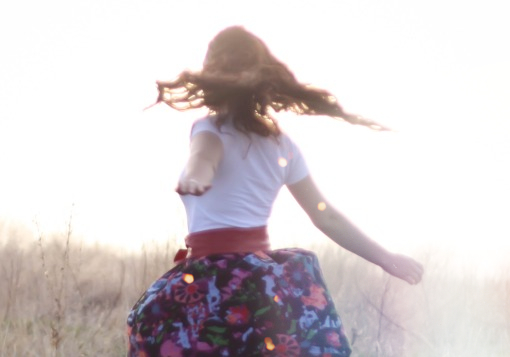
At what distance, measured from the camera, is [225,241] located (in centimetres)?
310

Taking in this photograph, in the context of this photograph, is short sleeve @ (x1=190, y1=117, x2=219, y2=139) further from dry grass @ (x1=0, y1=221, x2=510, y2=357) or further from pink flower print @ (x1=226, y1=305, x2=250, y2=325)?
dry grass @ (x1=0, y1=221, x2=510, y2=357)

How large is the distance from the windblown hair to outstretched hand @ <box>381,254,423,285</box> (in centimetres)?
55

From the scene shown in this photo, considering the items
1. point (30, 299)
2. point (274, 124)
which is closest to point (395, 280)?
point (30, 299)

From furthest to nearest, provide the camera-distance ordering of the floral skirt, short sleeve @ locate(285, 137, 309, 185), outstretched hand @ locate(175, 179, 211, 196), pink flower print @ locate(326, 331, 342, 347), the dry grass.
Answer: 1. the dry grass
2. short sleeve @ locate(285, 137, 309, 185)
3. pink flower print @ locate(326, 331, 342, 347)
4. the floral skirt
5. outstretched hand @ locate(175, 179, 211, 196)

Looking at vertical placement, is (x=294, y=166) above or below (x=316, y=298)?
above

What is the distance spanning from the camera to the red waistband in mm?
3102

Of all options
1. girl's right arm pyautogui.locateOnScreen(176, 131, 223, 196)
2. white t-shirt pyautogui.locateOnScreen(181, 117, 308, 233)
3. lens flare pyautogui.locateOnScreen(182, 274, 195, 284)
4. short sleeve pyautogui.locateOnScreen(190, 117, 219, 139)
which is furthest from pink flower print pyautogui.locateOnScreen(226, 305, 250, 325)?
short sleeve pyautogui.locateOnScreen(190, 117, 219, 139)

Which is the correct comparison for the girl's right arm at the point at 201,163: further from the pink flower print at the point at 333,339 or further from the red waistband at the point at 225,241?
the pink flower print at the point at 333,339

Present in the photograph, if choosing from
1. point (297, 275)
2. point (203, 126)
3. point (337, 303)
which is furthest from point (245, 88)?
point (337, 303)

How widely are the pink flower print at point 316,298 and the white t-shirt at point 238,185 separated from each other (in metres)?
0.26

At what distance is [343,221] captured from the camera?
3.47 m

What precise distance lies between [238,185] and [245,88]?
0.95 ft

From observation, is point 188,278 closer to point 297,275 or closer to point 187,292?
point 187,292

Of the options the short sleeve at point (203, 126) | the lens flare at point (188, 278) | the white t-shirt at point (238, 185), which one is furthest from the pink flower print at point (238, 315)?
the short sleeve at point (203, 126)
